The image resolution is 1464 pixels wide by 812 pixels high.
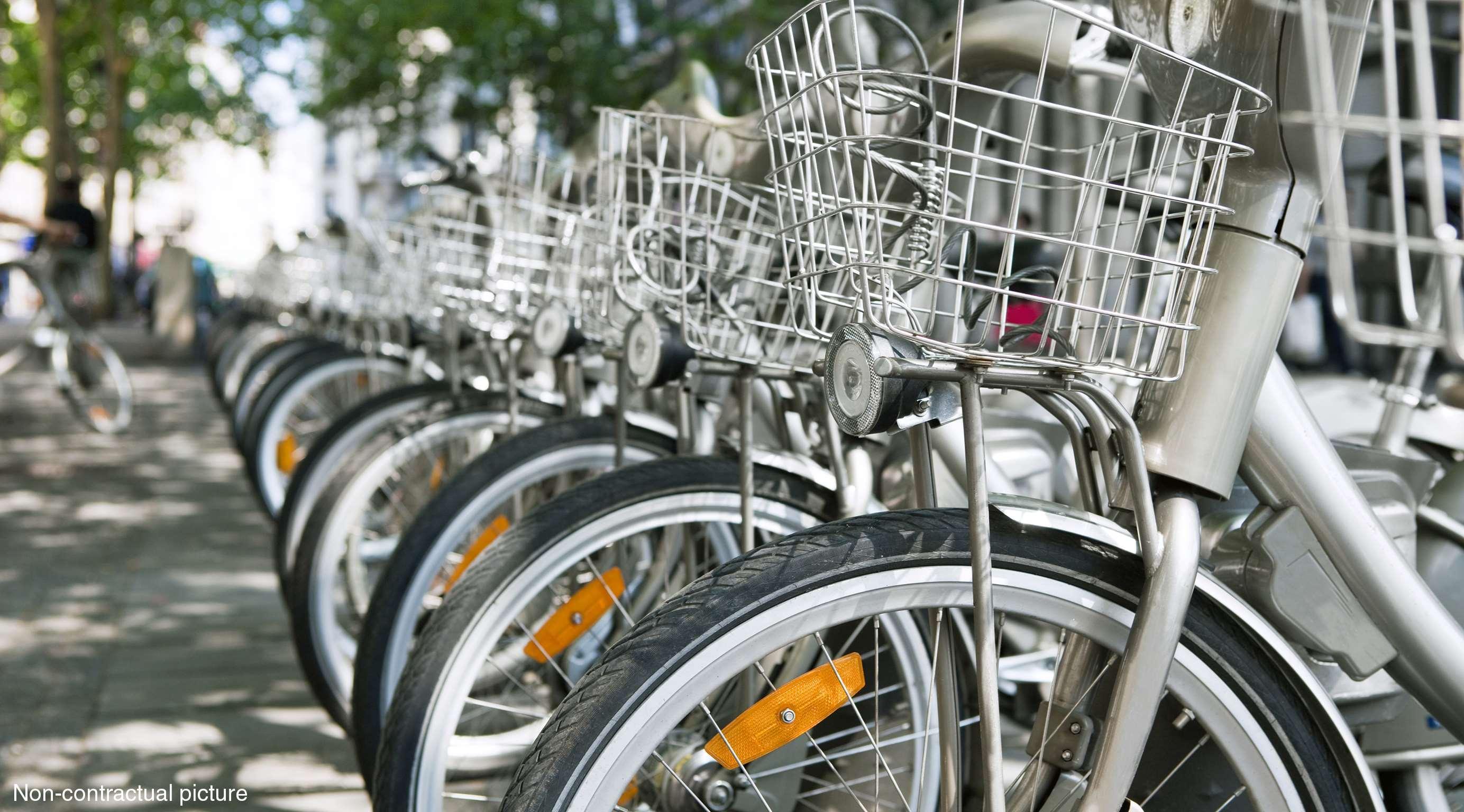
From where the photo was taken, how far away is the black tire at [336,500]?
9.90ft

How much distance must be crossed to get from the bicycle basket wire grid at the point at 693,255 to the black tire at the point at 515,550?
18cm

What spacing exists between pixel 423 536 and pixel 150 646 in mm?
2004

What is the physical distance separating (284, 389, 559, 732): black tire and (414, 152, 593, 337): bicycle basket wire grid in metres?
0.19

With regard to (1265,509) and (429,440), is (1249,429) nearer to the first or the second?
(1265,509)

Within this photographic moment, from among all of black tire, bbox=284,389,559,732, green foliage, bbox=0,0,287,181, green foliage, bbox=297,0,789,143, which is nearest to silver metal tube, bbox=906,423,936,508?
black tire, bbox=284,389,559,732

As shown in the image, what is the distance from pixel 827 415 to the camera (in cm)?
206

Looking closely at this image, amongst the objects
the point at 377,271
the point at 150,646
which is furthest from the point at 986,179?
the point at 377,271

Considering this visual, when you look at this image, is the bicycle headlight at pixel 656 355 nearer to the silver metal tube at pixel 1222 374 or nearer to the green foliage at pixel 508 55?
the silver metal tube at pixel 1222 374

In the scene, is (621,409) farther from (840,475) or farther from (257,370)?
(257,370)

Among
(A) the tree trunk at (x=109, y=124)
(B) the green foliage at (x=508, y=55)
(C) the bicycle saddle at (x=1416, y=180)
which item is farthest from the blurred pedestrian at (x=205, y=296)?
(C) the bicycle saddle at (x=1416, y=180)

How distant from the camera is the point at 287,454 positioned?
4.99m

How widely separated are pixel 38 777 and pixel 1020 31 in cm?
251

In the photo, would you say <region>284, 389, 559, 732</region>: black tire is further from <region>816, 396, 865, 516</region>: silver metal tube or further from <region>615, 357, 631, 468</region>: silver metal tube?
<region>816, 396, 865, 516</region>: silver metal tube

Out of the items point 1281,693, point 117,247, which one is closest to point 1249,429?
point 1281,693
